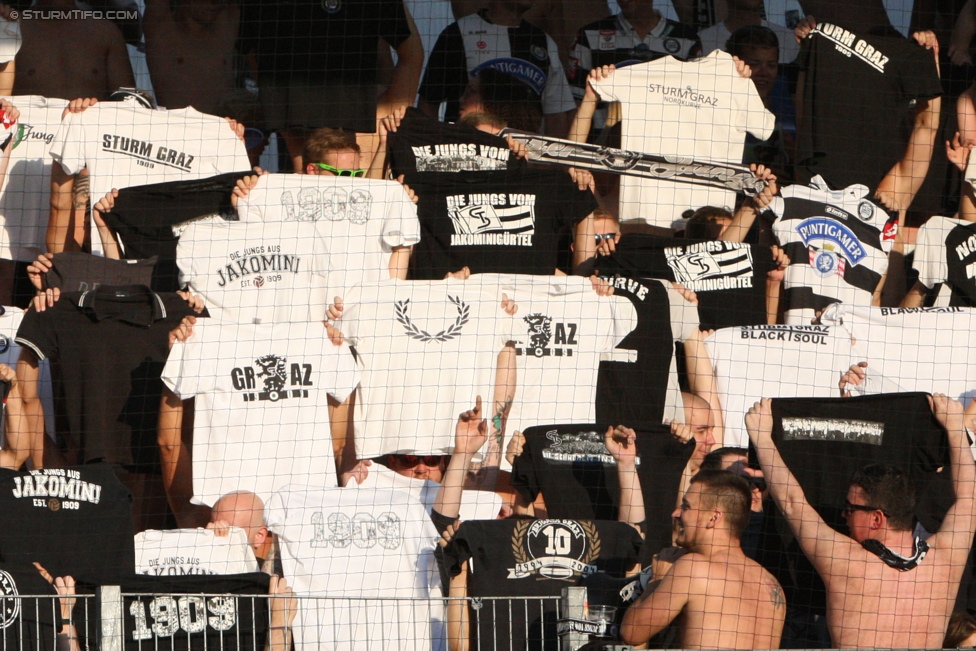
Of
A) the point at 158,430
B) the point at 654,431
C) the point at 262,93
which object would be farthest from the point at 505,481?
the point at 262,93

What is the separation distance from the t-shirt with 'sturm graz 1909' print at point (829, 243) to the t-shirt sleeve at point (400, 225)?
213 cm

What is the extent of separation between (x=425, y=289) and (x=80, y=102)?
243cm

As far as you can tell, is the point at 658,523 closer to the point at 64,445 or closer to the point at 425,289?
the point at 425,289

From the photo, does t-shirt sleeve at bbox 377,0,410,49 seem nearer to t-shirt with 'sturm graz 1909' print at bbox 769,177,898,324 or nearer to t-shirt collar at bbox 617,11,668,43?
t-shirt collar at bbox 617,11,668,43

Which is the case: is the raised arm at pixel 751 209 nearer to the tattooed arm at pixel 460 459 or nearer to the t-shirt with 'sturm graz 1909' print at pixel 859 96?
the t-shirt with 'sturm graz 1909' print at pixel 859 96

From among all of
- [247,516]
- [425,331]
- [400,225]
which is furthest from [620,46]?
[247,516]

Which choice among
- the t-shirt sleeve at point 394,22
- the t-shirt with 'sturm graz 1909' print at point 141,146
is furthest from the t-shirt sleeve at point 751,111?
the t-shirt with 'sturm graz 1909' print at point 141,146

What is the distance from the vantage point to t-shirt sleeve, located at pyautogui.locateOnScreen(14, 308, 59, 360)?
747 centimetres

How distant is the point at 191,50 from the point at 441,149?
1819mm

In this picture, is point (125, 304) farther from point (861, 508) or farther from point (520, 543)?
point (861, 508)

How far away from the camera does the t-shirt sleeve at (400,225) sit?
8.34 metres

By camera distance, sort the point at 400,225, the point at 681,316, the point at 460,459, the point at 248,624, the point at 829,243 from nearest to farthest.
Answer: the point at 248,624, the point at 460,459, the point at 681,316, the point at 400,225, the point at 829,243

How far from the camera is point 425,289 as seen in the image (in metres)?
7.90

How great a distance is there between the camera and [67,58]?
9.20m
